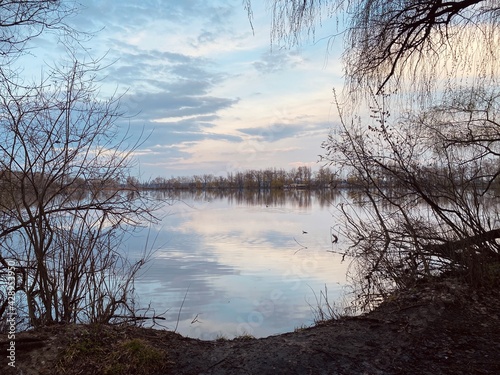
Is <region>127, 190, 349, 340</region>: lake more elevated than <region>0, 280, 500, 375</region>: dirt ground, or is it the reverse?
<region>0, 280, 500, 375</region>: dirt ground

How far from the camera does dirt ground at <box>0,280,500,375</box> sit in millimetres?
3395

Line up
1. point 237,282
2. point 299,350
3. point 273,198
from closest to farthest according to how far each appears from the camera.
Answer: point 299,350, point 237,282, point 273,198

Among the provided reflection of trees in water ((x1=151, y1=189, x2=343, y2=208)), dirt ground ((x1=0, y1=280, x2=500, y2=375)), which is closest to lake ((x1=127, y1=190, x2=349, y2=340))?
reflection of trees in water ((x1=151, y1=189, x2=343, y2=208))

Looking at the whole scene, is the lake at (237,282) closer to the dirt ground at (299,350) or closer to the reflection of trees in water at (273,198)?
the reflection of trees in water at (273,198)

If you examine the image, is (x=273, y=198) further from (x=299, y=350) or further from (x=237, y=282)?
(x=299, y=350)

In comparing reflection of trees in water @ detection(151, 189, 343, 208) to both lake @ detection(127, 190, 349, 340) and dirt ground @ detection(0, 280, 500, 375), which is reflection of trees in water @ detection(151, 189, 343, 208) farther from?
dirt ground @ detection(0, 280, 500, 375)

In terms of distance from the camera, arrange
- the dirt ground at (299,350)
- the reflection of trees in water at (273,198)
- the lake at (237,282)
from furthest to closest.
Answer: the lake at (237,282)
the reflection of trees in water at (273,198)
the dirt ground at (299,350)

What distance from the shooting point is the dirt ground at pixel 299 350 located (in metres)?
3.39

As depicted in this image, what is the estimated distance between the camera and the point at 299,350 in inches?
146

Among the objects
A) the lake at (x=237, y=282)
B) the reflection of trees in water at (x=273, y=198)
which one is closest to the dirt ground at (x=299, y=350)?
the lake at (x=237, y=282)

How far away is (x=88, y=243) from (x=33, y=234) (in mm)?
632

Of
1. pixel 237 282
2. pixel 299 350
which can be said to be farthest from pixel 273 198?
pixel 299 350

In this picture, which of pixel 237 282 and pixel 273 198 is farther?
pixel 273 198

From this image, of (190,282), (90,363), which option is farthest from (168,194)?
(190,282)
